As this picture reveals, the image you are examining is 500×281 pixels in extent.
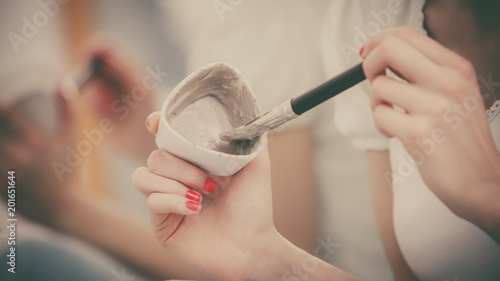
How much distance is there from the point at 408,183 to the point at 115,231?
0.51 metres

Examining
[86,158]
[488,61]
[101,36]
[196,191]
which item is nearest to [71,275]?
[86,158]

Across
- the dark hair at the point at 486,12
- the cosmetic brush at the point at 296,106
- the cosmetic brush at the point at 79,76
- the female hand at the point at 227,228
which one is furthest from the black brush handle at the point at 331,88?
the cosmetic brush at the point at 79,76

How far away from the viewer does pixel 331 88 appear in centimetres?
35

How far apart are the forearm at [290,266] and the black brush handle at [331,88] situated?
0.78 feet

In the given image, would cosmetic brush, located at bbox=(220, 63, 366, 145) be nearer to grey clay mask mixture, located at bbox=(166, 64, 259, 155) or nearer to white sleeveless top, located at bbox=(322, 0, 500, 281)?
grey clay mask mixture, located at bbox=(166, 64, 259, 155)

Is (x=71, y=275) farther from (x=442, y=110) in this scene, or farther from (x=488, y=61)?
(x=488, y=61)

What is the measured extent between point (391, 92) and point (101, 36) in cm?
52

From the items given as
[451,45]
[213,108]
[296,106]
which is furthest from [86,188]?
[451,45]

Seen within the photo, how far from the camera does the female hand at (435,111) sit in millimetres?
327

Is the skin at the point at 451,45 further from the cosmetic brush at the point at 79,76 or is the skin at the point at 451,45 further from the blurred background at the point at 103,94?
the cosmetic brush at the point at 79,76

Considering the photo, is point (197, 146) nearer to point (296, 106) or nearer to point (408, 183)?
point (296, 106)

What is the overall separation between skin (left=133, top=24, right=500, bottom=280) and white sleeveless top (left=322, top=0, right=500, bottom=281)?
0.8 inches

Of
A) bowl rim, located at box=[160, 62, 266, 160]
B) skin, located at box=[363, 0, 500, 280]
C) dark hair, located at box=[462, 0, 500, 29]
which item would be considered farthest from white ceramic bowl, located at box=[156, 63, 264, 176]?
dark hair, located at box=[462, 0, 500, 29]

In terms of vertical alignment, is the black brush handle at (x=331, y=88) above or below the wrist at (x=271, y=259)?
above
